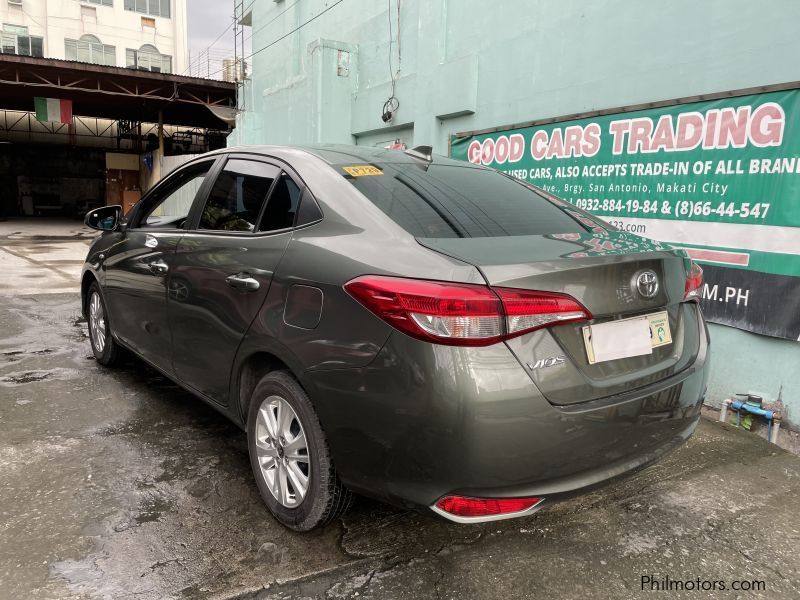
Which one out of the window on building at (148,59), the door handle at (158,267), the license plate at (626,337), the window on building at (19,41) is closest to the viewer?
the license plate at (626,337)

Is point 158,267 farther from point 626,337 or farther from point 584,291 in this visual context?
point 626,337

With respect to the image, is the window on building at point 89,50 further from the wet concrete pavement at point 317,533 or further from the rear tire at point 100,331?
the wet concrete pavement at point 317,533

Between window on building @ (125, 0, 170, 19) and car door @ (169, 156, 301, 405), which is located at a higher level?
window on building @ (125, 0, 170, 19)

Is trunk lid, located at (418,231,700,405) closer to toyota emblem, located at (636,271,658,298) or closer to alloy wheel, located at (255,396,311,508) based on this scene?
toyota emblem, located at (636,271,658,298)

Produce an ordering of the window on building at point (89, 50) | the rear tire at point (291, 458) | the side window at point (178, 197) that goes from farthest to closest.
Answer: the window on building at point (89, 50) < the side window at point (178, 197) < the rear tire at point (291, 458)

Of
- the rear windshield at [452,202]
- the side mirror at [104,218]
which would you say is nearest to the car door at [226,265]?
the rear windshield at [452,202]

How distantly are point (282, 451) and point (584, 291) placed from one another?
53.1 inches

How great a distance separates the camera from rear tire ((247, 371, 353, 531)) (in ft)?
7.07

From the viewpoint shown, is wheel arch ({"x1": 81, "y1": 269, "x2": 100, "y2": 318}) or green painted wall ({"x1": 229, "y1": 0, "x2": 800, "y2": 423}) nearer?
green painted wall ({"x1": 229, "y1": 0, "x2": 800, "y2": 423})

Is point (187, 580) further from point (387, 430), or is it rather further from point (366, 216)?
point (366, 216)

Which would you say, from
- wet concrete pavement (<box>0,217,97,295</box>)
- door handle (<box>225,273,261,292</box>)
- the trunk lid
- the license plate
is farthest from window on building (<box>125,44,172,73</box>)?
the license plate

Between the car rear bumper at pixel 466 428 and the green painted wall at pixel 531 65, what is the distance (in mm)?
2561

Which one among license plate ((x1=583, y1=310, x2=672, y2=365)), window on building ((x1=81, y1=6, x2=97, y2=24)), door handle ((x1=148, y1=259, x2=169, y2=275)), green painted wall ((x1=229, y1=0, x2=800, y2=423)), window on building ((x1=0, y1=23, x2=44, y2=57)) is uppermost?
window on building ((x1=81, y1=6, x2=97, y2=24))

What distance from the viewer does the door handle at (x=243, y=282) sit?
2383 millimetres
